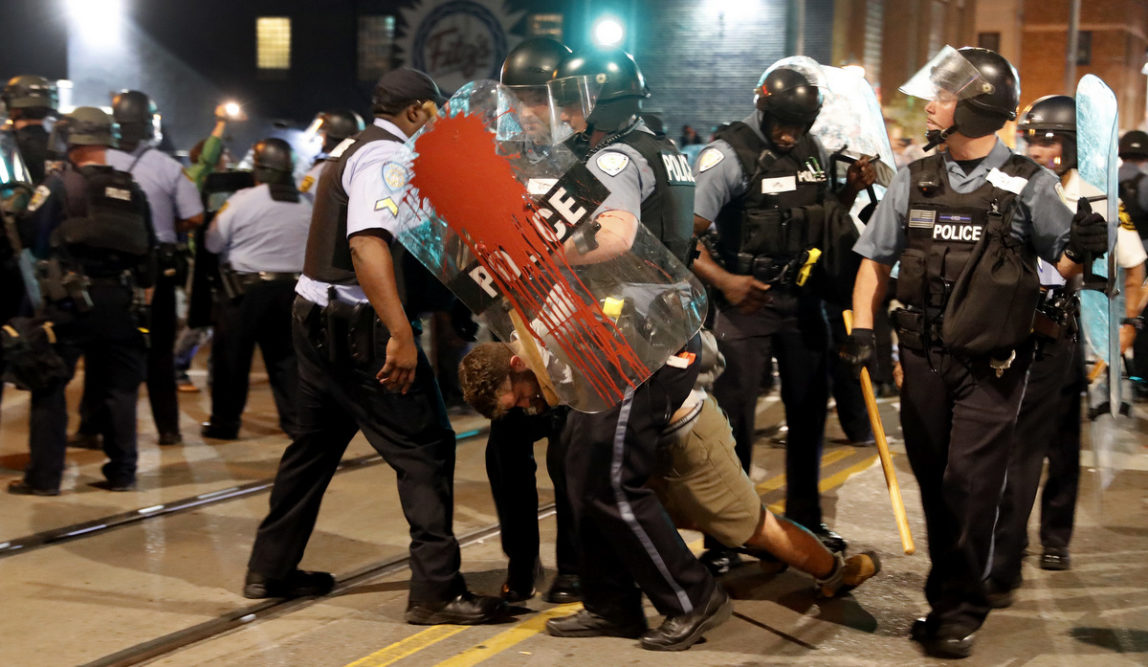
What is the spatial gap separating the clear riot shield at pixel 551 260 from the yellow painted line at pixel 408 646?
3.72ft

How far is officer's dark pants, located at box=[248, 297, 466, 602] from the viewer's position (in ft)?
15.5

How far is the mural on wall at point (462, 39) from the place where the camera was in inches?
1165

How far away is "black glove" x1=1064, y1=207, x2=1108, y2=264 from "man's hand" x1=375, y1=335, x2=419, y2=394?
2294 millimetres

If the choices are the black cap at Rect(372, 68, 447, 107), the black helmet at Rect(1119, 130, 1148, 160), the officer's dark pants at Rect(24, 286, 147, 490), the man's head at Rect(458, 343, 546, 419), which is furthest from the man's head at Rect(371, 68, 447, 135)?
the black helmet at Rect(1119, 130, 1148, 160)

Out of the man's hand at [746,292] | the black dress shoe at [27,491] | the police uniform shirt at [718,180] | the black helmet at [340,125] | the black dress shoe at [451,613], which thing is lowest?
the black dress shoe at [27,491]

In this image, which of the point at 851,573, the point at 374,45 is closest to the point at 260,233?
the point at 851,573

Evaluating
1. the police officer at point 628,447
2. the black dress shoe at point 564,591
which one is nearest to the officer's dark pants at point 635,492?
the police officer at point 628,447

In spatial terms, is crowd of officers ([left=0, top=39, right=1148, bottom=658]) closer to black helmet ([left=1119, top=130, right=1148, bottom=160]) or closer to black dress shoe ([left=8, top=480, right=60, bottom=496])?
black dress shoe ([left=8, top=480, right=60, bottom=496])

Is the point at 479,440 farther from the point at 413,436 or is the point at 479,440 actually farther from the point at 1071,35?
the point at 1071,35

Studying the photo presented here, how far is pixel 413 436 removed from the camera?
4770 millimetres

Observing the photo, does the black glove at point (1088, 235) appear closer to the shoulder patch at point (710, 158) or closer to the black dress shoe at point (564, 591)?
the shoulder patch at point (710, 158)

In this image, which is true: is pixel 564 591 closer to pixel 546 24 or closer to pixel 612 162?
pixel 612 162

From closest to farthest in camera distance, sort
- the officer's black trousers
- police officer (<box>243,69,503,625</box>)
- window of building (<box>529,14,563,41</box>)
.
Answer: police officer (<box>243,69,503,625</box>) → the officer's black trousers → window of building (<box>529,14,563,41</box>)

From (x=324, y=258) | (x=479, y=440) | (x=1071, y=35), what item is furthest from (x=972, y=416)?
(x=1071, y=35)
